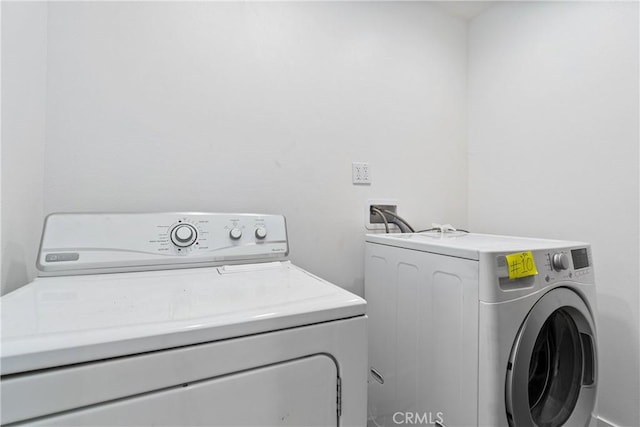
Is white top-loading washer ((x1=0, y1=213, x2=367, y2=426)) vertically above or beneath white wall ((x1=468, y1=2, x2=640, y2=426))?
beneath

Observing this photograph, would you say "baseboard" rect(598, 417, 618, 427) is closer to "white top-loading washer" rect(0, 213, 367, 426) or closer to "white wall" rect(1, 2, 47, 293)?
"white top-loading washer" rect(0, 213, 367, 426)

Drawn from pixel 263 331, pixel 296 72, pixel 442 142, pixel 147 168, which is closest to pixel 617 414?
pixel 442 142

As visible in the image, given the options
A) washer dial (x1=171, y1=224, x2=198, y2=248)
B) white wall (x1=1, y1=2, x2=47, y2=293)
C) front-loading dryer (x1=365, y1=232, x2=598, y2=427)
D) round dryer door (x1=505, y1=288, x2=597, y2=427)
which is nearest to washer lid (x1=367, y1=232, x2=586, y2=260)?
front-loading dryer (x1=365, y1=232, x2=598, y2=427)

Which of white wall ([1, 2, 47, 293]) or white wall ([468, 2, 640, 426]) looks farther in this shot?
white wall ([468, 2, 640, 426])

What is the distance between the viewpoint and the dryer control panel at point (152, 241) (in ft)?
2.87

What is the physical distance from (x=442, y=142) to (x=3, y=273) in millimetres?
2026

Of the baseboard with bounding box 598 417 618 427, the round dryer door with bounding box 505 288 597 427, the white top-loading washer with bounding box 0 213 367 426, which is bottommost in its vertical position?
the baseboard with bounding box 598 417 618 427

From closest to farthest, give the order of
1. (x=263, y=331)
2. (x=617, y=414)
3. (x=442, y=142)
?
(x=263, y=331)
(x=617, y=414)
(x=442, y=142)

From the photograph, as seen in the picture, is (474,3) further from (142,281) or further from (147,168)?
(142,281)

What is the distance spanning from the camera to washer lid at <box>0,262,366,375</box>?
45 cm

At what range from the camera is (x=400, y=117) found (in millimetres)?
1690

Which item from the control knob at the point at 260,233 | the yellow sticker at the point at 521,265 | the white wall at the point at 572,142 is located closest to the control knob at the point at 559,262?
the yellow sticker at the point at 521,265

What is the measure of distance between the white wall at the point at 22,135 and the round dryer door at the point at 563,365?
5.25ft

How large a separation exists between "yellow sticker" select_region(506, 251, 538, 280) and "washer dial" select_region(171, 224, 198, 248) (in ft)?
3.32
